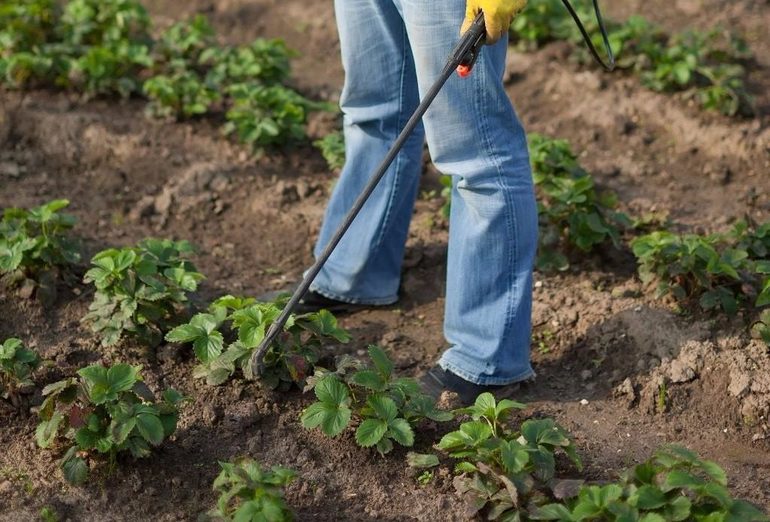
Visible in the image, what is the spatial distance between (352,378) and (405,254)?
4.08 ft

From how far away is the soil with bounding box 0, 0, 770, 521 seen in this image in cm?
327

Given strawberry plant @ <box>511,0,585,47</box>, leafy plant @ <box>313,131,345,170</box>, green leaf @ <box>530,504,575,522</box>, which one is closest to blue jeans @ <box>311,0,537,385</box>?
green leaf @ <box>530,504,575,522</box>

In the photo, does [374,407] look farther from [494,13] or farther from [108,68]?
[108,68]

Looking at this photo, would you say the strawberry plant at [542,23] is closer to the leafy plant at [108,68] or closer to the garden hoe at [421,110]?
the leafy plant at [108,68]

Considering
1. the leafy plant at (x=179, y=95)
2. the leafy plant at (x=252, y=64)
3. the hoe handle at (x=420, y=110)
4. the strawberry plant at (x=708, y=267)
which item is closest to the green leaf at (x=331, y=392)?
the hoe handle at (x=420, y=110)

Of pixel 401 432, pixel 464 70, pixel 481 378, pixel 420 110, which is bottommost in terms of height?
pixel 481 378

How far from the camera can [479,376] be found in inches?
142

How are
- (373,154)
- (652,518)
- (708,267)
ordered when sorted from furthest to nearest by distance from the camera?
(373,154) → (708,267) → (652,518)

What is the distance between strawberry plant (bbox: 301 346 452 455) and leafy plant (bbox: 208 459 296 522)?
0.24 metres

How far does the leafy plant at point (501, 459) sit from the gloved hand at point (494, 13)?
1016mm

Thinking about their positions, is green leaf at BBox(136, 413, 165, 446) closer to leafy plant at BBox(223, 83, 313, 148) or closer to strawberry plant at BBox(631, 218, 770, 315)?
strawberry plant at BBox(631, 218, 770, 315)

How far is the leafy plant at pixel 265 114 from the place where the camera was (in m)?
5.05

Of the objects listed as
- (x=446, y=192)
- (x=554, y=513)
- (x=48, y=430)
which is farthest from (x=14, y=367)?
(x=446, y=192)

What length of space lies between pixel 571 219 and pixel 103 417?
192cm
